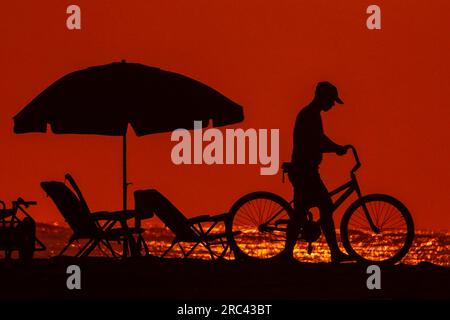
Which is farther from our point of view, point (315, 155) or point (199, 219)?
point (199, 219)

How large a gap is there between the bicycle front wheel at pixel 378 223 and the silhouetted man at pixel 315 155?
0.19 m

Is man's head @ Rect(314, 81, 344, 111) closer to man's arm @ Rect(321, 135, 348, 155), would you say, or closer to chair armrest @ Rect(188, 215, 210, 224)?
man's arm @ Rect(321, 135, 348, 155)

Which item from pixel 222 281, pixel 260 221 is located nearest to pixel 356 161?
pixel 260 221

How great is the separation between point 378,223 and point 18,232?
4750 millimetres

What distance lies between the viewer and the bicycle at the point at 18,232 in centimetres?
1460

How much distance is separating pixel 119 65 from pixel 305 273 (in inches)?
150

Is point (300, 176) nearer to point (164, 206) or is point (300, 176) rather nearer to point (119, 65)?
point (164, 206)

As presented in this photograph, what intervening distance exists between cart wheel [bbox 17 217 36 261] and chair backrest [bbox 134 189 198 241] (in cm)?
200

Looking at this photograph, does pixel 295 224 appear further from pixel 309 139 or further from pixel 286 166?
pixel 309 139

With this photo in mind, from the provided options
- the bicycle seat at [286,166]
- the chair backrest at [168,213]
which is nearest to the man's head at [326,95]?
the bicycle seat at [286,166]

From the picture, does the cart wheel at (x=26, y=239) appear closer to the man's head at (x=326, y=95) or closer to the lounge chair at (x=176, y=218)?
the lounge chair at (x=176, y=218)

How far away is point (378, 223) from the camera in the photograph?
12.9m

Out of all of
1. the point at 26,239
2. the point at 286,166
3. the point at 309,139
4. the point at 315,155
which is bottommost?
the point at 26,239
